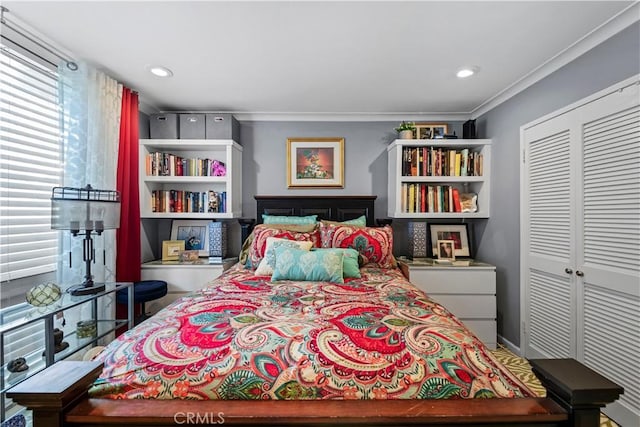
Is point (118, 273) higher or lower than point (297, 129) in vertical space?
lower

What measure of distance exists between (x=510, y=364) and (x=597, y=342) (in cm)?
80

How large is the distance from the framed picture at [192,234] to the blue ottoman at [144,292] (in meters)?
0.59

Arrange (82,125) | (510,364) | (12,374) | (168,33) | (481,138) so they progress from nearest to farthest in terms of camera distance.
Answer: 1. (12,374)
2. (168,33)
3. (82,125)
4. (510,364)
5. (481,138)

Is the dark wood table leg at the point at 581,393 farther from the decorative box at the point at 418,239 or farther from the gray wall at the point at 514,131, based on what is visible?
the decorative box at the point at 418,239

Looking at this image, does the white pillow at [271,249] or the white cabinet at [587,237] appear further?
the white pillow at [271,249]

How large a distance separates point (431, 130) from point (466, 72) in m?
0.92

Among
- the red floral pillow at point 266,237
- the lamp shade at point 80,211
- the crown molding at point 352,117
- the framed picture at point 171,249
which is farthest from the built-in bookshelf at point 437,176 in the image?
the lamp shade at point 80,211

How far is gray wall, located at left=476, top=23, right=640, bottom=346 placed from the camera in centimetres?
189

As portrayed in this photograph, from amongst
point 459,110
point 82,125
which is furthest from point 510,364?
point 82,125

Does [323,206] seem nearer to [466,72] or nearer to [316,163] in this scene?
[316,163]

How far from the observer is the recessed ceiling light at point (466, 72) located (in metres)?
2.39

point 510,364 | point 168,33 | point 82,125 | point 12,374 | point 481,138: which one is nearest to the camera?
point 12,374

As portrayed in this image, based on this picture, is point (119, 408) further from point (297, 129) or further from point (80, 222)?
point (297, 129)

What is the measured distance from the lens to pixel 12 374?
63.1 inches
